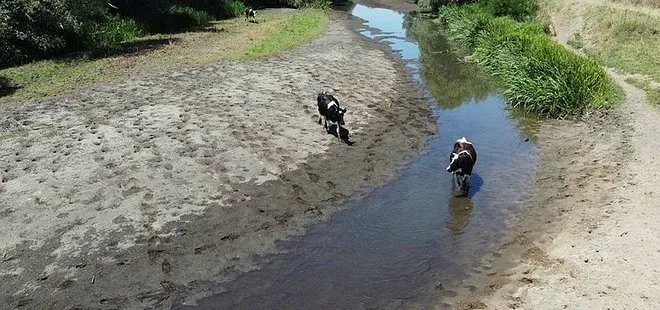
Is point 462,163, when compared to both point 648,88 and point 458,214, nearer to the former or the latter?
point 458,214

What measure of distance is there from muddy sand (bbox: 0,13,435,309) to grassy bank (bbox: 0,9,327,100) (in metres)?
2.37

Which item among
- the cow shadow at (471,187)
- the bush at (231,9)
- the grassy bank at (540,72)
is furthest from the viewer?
the bush at (231,9)

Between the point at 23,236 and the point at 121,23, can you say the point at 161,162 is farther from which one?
the point at 121,23

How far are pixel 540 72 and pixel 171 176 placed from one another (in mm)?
14999

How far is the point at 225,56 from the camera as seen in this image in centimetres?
2716

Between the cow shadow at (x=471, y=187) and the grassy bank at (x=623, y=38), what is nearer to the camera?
the cow shadow at (x=471, y=187)

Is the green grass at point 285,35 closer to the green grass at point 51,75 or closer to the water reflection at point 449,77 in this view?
the green grass at point 51,75

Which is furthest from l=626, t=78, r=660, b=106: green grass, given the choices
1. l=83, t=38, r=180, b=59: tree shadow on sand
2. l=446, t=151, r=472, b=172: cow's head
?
l=83, t=38, r=180, b=59: tree shadow on sand

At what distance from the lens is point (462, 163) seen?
12586 millimetres

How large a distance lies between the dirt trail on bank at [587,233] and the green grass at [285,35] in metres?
17.0

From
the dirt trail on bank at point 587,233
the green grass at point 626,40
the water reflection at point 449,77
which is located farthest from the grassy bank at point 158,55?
the dirt trail on bank at point 587,233

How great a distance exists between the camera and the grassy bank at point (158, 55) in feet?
72.7

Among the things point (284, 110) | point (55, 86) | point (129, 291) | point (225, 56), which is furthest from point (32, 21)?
point (129, 291)

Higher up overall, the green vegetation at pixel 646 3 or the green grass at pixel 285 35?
the green vegetation at pixel 646 3
